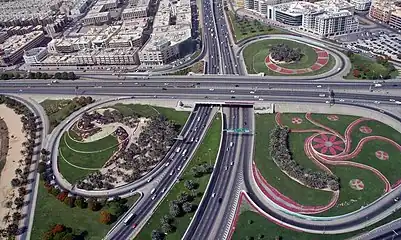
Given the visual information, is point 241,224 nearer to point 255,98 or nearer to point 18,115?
point 255,98

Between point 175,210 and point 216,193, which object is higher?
point 175,210

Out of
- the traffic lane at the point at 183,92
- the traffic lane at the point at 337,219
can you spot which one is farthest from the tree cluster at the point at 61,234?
the traffic lane at the point at 183,92

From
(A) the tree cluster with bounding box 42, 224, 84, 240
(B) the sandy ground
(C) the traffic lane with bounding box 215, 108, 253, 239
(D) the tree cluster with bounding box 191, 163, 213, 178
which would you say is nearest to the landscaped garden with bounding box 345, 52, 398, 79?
(C) the traffic lane with bounding box 215, 108, 253, 239

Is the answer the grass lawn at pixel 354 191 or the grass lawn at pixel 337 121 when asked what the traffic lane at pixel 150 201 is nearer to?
the grass lawn at pixel 354 191

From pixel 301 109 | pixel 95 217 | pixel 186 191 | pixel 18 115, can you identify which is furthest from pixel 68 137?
pixel 301 109

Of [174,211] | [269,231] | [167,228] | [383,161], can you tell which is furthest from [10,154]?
[383,161]

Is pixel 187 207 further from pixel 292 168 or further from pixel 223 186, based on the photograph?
pixel 292 168
